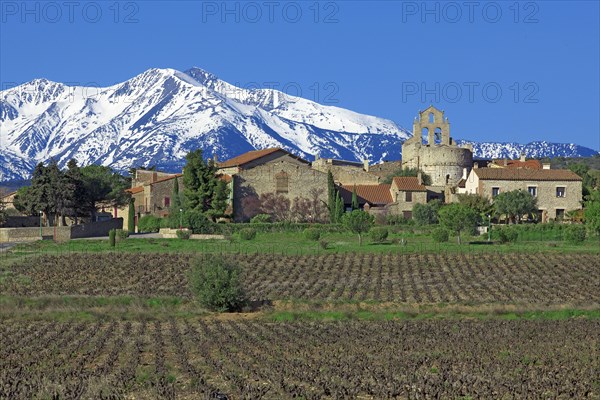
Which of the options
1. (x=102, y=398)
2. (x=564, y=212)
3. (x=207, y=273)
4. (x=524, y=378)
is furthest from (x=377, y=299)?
(x=564, y=212)

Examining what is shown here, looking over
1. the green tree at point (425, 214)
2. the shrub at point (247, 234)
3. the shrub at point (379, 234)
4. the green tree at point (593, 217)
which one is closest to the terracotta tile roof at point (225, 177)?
the green tree at point (425, 214)

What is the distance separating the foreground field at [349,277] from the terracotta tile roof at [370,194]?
30673 millimetres

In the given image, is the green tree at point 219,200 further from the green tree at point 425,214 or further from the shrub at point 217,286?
the shrub at point 217,286

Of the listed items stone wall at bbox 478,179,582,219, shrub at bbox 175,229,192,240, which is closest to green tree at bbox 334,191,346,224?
stone wall at bbox 478,179,582,219

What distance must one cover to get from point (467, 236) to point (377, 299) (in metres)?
27.6

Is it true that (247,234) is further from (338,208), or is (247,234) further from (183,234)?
(338,208)

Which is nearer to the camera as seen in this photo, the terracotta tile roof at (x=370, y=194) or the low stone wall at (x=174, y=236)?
the low stone wall at (x=174, y=236)

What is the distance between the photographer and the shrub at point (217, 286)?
38062 mm

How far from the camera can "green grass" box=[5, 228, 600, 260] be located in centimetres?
5772

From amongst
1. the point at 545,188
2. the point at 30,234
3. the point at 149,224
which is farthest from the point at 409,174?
the point at 30,234

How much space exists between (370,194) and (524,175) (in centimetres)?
1240

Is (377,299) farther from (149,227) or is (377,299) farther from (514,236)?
(149,227)

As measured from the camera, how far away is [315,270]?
1989 inches

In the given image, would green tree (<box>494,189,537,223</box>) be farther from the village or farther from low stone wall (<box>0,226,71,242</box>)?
low stone wall (<box>0,226,71,242</box>)
